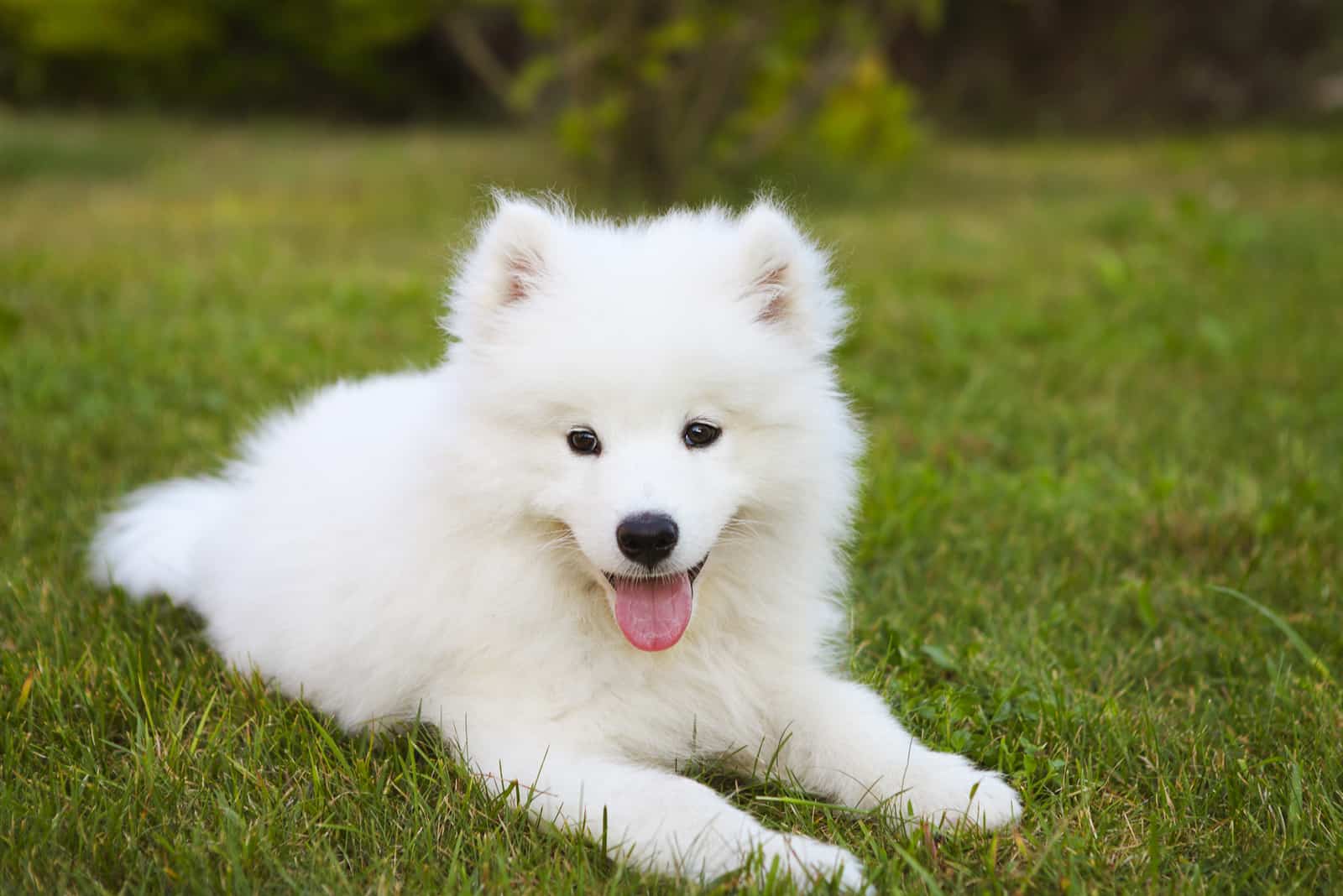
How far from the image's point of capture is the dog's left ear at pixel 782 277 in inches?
86.0

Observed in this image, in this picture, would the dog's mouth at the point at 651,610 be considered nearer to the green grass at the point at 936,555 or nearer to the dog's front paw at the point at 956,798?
the green grass at the point at 936,555

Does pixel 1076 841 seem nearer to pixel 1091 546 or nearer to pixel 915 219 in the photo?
pixel 1091 546

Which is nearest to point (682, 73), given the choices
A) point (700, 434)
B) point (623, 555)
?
point (700, 434)

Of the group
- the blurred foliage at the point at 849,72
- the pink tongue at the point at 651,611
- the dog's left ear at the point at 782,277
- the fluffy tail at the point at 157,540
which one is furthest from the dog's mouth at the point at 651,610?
the blurred foliage at the point at 849,72

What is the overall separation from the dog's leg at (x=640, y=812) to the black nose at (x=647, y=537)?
38 centimetres

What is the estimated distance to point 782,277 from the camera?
223 centimetres

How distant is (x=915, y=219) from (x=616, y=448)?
7109mm

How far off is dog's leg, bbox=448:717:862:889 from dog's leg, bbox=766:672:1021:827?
0.23 metres

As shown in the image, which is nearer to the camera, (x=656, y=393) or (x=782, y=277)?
(x=656, y=393)

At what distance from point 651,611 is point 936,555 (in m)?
1.43

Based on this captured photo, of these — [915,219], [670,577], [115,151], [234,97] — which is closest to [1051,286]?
[915,219]

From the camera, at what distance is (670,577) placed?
6.99ft

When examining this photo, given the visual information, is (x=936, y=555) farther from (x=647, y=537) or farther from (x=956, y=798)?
(x=647, y=537)

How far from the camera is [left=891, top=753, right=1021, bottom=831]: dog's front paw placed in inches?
81.0
